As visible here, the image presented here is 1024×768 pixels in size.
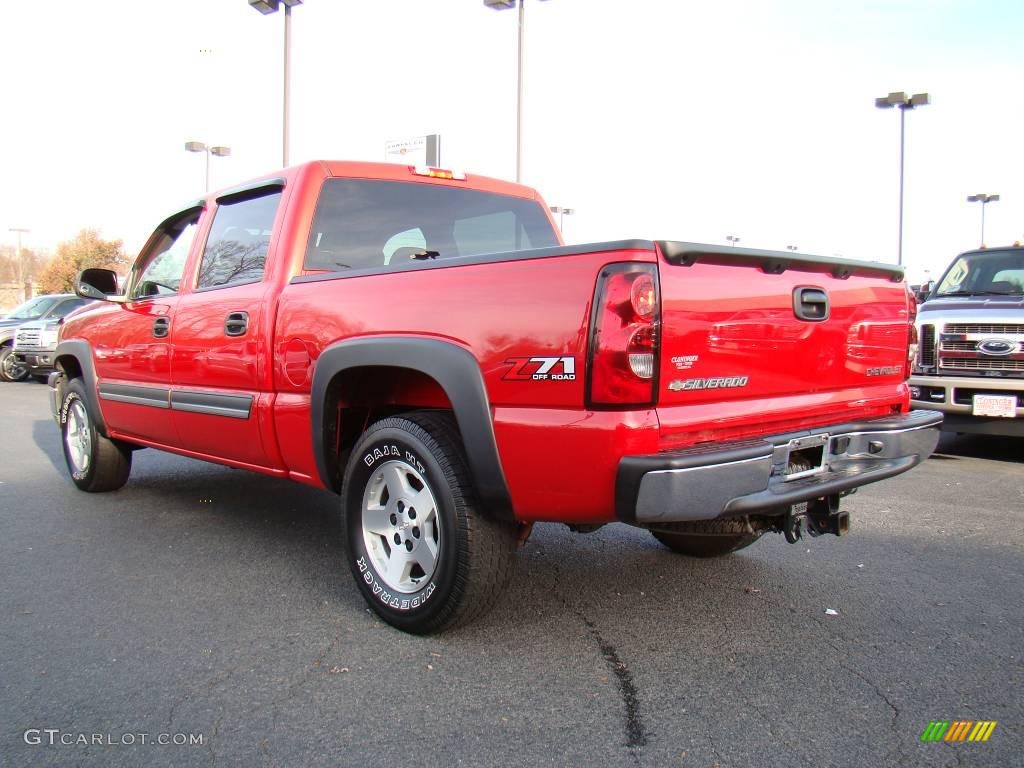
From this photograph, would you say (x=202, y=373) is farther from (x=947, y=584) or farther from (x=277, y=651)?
(x=947, y=584)

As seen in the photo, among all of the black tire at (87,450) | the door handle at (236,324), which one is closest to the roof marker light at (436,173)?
the door handle at (236,324)

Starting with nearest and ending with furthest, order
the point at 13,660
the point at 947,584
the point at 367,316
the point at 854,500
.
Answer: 1. the point at 13,660
2. the point at 367,316
3. the point at 947,584
4. the point at 854,500

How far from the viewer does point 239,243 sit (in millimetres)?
4328

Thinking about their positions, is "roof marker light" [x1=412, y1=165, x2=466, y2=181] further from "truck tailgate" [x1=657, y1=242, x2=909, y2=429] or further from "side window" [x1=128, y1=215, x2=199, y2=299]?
"truck tailgate" [x1=657, y1=242, x2=909, y2=429]

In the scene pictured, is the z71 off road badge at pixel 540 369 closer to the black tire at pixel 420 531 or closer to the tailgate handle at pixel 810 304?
the black tire at pixel 420 531

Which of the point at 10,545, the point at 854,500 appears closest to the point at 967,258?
the point at 854,500

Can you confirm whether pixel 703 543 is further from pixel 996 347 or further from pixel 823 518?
pixel 996 347

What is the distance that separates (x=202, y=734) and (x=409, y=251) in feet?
8.12

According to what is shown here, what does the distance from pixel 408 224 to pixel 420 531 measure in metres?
1.76

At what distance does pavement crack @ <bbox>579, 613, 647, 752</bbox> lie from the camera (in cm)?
246

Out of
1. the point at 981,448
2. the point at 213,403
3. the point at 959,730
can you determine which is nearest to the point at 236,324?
the point at 213,403

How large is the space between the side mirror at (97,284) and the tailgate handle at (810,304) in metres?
4.03

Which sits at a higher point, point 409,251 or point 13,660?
point 409,251

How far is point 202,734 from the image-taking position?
2.50m
